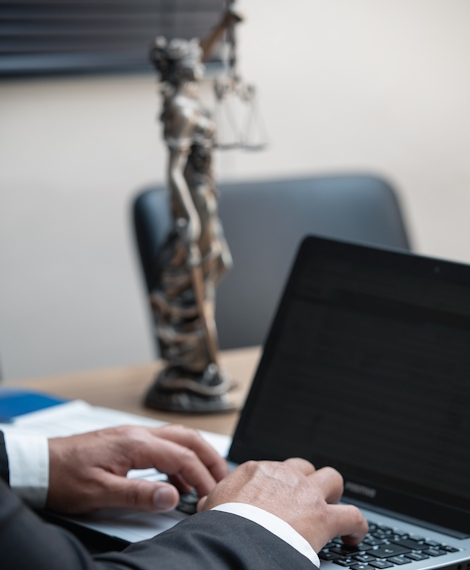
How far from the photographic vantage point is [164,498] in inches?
32.5

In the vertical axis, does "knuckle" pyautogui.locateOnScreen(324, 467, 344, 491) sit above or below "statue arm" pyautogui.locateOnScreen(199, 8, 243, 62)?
below

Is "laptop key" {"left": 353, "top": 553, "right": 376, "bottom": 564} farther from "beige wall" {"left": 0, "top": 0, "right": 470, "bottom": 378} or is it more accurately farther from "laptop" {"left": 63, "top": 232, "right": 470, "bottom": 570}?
"beige wall" {"left": 0, "top": 0, "right": 470, "bottom": 378}

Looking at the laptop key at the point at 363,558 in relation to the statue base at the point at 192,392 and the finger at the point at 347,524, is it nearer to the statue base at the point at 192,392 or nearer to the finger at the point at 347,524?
the finger at the point at 347,524

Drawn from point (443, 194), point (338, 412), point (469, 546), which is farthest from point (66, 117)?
point (469, 546)

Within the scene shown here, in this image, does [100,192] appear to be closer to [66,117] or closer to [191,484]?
[66,117]

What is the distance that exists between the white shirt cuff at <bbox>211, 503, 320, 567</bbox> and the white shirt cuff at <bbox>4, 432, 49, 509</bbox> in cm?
25

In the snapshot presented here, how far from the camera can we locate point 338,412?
94 cm

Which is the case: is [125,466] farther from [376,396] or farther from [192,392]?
[192,392]

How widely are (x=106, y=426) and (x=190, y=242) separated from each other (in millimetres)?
→ 264

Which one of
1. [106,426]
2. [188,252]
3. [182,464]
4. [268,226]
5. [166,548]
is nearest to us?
[166,548]

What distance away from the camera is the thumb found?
827 mm

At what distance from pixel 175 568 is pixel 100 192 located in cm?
202

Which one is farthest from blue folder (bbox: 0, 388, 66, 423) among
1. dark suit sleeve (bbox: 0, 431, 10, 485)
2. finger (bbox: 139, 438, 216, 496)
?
finger (bbox: 139, 438, 216, 496)

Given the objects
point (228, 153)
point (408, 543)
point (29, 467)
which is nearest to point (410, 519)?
point (408, 543)
